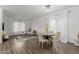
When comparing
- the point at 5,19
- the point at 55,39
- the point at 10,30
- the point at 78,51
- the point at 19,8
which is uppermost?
the point at 19,8

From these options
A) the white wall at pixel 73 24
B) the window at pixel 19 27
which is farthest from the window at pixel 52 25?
the window at pixel 19 27

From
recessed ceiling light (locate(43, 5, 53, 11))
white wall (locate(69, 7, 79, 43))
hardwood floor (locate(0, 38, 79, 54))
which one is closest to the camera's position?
recessed ceiling light (locate(43, 5, 53, 11))

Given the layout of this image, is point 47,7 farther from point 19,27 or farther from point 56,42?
point 56,42

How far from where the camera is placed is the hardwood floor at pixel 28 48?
4828 mm

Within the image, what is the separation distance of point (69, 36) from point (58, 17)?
1241 millimetres

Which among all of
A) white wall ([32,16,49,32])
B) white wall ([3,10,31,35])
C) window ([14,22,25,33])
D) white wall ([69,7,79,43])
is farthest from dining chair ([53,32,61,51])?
window ([14,22,25,33])

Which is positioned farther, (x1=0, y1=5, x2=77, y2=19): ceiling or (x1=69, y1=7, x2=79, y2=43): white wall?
(x1=69, y1=7, x2=79, y2=43): white wall

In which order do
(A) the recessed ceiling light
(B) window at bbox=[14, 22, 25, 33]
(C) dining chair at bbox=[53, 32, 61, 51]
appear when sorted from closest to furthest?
1. (A) the recessed ceiling light
2. (B) window at bbox=[14, 22, 25, 33]
3. (C) dining chair at bbox=[53, 32, 61, 51]

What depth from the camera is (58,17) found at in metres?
5.23

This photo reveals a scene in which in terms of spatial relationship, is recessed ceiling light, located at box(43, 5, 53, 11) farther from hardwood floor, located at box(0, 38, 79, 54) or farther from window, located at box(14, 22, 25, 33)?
hardwood floor, located at box(0, 38, 79, 54)

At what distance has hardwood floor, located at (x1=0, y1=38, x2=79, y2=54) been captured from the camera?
483 centimetres

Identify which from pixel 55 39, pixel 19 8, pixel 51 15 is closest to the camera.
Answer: pixel 19 8

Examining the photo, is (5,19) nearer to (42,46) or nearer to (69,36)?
(42,46)
